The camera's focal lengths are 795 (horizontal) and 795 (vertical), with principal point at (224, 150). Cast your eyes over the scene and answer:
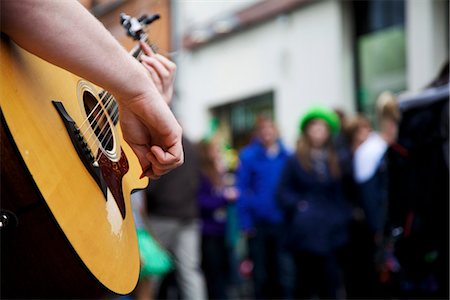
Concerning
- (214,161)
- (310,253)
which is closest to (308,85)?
(214,161)

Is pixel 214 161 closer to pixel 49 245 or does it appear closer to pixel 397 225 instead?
pixel 397 225

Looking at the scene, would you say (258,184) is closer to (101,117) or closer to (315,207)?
(315,207)

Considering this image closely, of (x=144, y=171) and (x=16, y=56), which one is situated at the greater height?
(x=16, y=56)

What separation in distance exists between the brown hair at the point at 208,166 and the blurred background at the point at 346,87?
238 millimetres

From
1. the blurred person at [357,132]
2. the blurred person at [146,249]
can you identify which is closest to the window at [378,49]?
the blurred person at [357,132]

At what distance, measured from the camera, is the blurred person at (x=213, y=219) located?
655 cm

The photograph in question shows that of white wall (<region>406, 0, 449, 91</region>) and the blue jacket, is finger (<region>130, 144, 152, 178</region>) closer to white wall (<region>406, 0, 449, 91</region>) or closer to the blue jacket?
the blue jacket

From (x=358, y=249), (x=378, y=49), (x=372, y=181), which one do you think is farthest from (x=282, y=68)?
(x=372, y=181)

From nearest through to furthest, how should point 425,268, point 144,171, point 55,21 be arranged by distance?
1. point 55,21
2. point 144,171
3. point 425,268

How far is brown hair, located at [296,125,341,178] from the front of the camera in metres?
5.73

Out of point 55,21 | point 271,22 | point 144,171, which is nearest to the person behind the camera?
point 55,21

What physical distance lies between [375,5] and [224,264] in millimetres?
3782

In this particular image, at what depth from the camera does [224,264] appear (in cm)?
662

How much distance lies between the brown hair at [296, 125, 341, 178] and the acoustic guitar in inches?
172
